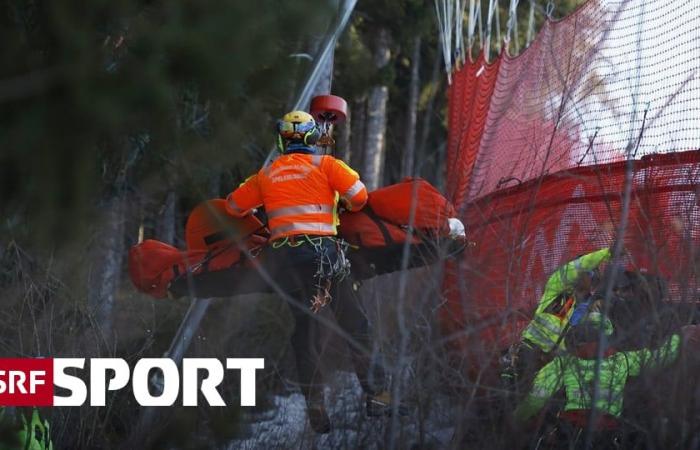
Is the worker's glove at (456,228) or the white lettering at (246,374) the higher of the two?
the worker's glove at (456,228)

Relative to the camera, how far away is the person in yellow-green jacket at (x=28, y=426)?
4.01 meters

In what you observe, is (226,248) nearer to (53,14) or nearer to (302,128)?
(302,128)

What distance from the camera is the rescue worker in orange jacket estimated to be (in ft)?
18.9

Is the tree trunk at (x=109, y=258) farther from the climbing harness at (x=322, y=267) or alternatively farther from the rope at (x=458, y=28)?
the rope at (x=458, y=28)

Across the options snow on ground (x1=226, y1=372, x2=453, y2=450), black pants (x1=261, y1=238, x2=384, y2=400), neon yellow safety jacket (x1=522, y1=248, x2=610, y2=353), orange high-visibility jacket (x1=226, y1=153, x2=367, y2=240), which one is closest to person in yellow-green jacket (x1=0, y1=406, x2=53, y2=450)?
snow on ground (x1=226, y1=372, x2=453, y2=450)

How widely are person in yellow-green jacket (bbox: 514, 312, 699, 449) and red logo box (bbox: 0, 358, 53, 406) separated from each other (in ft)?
7.04

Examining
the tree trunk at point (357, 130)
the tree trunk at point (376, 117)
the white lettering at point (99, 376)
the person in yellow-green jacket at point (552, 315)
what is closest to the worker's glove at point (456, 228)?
the person in yellow-green jacket at point (552, 315)

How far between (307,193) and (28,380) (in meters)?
1.62

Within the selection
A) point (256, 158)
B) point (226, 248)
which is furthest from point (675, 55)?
point (256, 158)

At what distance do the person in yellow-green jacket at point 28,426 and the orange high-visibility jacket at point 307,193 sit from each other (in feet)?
5.16

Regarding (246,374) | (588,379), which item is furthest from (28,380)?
(588,379)

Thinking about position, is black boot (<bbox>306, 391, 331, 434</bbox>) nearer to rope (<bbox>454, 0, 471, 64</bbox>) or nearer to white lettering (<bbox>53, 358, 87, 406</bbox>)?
white lettering (<bbox>53, 358, 87, 406</bbox>)

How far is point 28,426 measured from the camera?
4.52 m

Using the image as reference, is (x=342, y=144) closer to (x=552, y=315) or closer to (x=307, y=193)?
(x=307, y=193)
